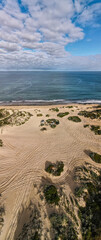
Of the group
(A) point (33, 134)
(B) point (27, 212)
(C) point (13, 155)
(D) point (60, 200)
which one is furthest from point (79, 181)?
(A) point (33, 134)

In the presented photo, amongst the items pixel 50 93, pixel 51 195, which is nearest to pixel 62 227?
pixel 51 195

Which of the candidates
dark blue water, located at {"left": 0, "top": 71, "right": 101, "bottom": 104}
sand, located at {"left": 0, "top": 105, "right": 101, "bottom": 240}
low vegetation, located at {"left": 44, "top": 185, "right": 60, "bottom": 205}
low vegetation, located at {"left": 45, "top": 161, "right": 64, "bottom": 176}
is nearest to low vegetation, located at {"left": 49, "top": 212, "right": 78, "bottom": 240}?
low vegetation, located at {"left": 44, "top": 185, "right": 60, "bottom": 205}

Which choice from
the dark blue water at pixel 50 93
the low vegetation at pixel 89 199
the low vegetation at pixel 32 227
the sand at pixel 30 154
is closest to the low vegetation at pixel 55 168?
the sand at pixel 30 154

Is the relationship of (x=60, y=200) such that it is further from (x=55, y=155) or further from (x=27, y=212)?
(x=55, y=155)

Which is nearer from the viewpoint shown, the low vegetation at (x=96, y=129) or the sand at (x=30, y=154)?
the sand at (x=30, y=154)

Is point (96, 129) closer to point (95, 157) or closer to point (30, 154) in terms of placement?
point (95, 157)

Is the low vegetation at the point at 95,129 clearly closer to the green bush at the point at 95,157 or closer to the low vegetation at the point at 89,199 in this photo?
the green bush at the point at 95,157

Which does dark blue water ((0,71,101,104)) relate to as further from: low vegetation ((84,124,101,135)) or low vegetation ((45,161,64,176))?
low vegetation ((45,161,64,176))
